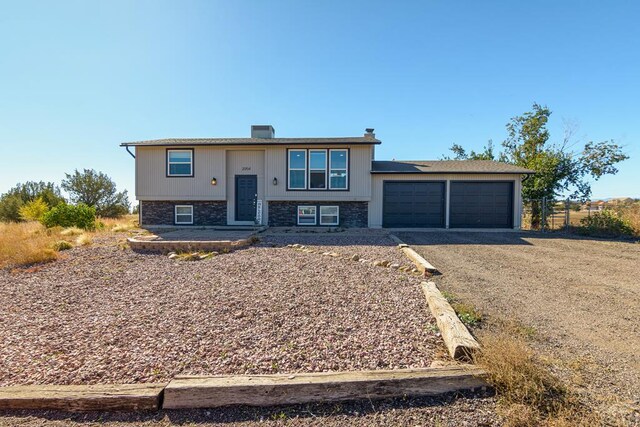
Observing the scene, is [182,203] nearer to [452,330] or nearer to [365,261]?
[365,261]

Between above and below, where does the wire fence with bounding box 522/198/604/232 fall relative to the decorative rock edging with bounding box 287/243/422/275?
above

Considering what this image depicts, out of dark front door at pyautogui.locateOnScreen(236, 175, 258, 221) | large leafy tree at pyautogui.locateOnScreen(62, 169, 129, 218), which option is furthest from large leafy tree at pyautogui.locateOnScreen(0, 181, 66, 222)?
dark front door at pyautogui.locateOnScreen(236, 175, 258, 221)

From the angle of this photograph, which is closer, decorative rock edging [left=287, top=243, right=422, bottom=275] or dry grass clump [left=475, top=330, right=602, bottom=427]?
dry grass clump [left=475, top=330, right=602, bottom=427]

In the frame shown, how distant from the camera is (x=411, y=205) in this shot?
505 inches

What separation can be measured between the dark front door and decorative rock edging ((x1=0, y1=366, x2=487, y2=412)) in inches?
427

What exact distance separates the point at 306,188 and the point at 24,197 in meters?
21.5

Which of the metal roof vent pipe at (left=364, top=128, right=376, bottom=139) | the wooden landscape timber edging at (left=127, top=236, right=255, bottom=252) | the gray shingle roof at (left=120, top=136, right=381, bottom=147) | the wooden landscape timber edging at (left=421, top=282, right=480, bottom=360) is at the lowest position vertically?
the wooden landscape timber edging at (left=421, top=282, right=480, bottom=360)

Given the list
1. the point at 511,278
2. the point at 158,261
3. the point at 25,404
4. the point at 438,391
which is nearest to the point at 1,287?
the point at 158,261

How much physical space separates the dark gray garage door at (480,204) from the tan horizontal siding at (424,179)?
7.0 inches

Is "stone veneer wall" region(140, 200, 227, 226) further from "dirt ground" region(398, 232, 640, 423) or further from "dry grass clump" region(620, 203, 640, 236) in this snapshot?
"dry grass clump" region(620, 203, 640, 236)

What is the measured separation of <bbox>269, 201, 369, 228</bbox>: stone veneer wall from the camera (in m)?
12.7

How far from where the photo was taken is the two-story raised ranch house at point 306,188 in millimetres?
12461

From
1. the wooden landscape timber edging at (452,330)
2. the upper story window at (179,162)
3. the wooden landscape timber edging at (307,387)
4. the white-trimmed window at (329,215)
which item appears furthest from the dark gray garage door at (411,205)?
the wooden landscape timber edging at (307,387)

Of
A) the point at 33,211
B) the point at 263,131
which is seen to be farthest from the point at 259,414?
the point at 33,211
